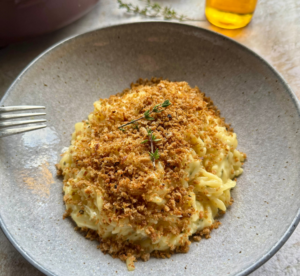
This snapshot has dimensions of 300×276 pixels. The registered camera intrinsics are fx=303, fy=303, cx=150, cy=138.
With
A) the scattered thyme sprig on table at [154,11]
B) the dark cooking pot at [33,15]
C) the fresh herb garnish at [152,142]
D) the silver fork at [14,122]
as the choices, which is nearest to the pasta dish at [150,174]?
the fresh herb garnish at [152,142]

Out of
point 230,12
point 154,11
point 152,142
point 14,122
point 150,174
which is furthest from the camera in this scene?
point 154,11

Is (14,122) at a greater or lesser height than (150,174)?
greater

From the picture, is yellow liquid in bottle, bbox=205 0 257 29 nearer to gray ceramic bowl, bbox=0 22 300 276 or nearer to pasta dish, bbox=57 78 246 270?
gray ceramic bowl, bbox=0 22 300 276

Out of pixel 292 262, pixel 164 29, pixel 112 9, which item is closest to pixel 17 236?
pixel 292 262

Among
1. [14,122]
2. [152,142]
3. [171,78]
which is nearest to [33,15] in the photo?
[14,122]

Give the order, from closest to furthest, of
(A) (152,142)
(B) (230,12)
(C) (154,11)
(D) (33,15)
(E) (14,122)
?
(A) (152,142) → (E) (14,122) → (D) (33,15) → (B) (230,12) → (C) (154,11)

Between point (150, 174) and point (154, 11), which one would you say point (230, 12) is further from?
point (150, 174)
